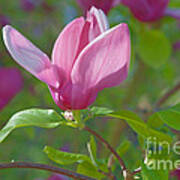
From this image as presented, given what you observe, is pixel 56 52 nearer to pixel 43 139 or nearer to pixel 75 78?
pixel 75 78

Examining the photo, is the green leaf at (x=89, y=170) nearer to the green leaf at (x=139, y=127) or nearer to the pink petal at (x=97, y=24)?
the green leaf at (x=139, y=127)

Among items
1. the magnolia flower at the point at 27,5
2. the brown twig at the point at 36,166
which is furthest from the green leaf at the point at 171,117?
the magnolia flower at the point at 27,5

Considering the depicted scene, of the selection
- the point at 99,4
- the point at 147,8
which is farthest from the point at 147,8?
the point at 99,4

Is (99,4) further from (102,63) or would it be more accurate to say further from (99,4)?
(102,63)

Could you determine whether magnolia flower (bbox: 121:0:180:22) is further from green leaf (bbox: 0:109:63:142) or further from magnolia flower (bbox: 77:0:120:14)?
green leaf (bbox: 0:109:63:142)

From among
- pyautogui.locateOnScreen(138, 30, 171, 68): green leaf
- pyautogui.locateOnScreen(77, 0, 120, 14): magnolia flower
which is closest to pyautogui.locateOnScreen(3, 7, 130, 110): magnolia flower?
pyautogui.locateOnScreen(77, 0, 120, 14): magnolia flower

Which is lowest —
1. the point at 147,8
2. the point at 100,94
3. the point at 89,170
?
the point at 100,94

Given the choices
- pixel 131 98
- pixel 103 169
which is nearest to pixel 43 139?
pixel 131 98
